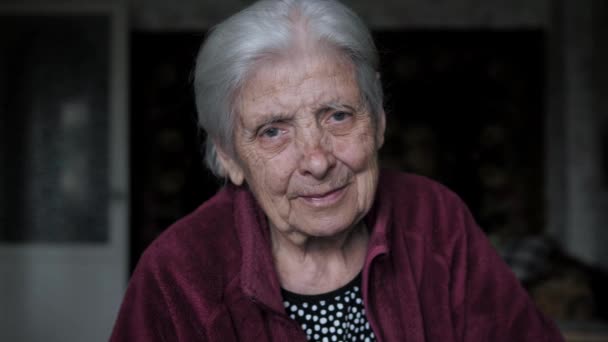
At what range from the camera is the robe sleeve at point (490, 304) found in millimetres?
1299

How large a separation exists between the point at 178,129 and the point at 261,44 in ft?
11.5

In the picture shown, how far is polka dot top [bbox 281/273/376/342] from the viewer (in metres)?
1.27

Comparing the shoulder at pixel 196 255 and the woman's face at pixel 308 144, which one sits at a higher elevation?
the woman's face at pixel 308 144

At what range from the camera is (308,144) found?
1183mm

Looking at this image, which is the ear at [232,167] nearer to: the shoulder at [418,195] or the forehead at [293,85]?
the forehead at [293,85]

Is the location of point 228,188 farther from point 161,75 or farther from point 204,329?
point 161,75

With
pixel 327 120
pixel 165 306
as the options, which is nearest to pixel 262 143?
pixel 327 120

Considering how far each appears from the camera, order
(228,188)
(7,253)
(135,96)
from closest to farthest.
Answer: (228,188)
(7,253)
(135,96)

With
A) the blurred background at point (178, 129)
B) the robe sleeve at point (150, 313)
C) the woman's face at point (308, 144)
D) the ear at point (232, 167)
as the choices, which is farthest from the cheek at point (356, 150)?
the blurred background at point (178, 129)

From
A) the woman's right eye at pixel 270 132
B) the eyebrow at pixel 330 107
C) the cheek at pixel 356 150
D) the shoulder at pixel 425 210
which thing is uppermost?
the eyebrow at pixel 330 107

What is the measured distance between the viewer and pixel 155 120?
4551 millimetres

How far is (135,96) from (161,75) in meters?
0.23

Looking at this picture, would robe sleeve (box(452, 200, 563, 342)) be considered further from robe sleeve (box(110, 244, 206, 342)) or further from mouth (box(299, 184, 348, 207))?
robe sleeve (box(110, 244, 206, 342))

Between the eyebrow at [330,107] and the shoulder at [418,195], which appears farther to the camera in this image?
the shoulder at [418,195]
